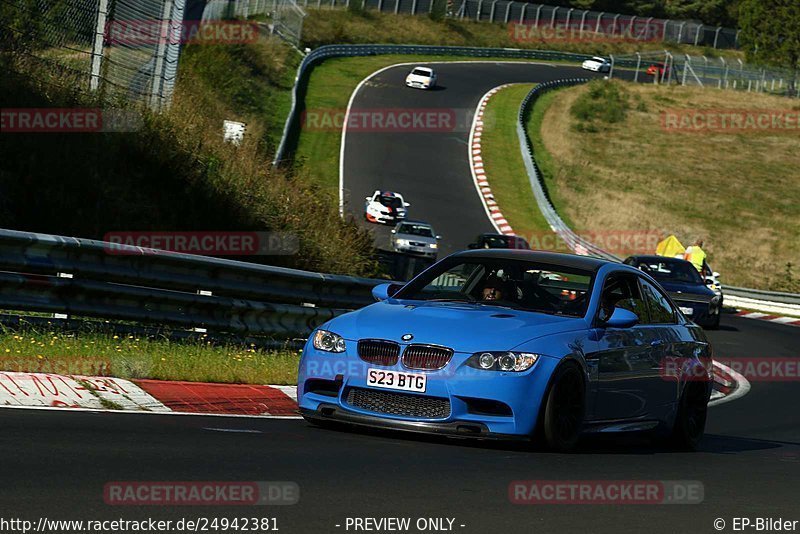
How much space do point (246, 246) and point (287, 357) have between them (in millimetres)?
4141

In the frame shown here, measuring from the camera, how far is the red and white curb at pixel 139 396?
9.16m

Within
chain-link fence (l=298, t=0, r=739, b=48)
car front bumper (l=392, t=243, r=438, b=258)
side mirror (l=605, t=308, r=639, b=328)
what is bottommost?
car front bumper (l=392, t=243, r=438, b=258)

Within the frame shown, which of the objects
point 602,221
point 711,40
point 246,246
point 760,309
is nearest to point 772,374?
point 246,246

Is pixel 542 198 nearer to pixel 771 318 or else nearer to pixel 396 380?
pixel 771 318

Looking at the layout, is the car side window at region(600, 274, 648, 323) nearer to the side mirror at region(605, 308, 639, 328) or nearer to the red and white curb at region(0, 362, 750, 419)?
the side mirror at region(605, 308, 639, 328)

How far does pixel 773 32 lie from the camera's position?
88.2 metres

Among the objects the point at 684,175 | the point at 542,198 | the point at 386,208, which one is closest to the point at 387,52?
the point at 684,175

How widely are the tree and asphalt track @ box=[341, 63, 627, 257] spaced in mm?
17789

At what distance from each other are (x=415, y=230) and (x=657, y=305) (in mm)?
30623

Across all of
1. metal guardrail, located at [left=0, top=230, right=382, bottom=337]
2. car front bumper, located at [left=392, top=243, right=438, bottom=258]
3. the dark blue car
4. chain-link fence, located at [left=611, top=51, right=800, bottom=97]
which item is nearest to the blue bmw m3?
metal guardrail, located at [left=0, top=230, right=382, bottom=337]

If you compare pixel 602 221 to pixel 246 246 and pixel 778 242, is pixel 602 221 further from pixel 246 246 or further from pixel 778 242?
pixel 246 246

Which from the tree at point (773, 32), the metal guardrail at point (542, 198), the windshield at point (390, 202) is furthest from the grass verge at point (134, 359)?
the tree at point (773, 32)

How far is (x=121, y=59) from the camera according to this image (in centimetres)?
1844

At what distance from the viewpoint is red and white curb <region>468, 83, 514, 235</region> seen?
50019 mm
